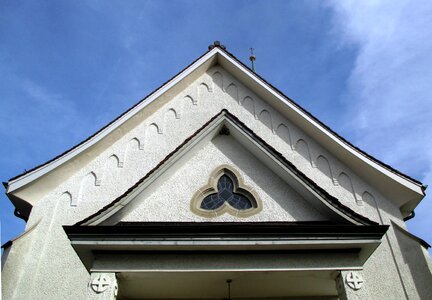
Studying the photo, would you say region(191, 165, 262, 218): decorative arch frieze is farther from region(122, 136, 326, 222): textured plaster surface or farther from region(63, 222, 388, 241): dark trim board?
region(63, 222, 388, 241): dark trim board

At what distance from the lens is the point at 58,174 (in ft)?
32.8

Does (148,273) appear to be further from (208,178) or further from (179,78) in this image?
(179,78)

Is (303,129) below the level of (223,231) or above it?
above

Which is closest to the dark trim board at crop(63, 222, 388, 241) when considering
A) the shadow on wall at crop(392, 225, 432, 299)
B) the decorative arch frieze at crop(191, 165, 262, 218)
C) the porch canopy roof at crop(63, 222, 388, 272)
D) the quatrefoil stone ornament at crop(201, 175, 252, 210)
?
the porch canopy roof at crop(63, 222, 388, 272)

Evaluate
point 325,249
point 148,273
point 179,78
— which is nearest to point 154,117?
point 179,78

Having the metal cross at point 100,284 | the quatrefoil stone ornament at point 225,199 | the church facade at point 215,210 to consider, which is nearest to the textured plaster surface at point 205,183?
the church facade at point 215,210

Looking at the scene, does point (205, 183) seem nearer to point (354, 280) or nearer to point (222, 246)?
point (222, 246)

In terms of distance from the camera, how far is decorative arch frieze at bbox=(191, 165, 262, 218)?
8195 millimetres

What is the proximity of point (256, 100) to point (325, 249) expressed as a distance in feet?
20.6

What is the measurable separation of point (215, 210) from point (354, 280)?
3.00 m

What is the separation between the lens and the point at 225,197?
8.70 m

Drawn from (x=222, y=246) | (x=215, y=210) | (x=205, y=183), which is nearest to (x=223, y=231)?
(x=222, y=246)

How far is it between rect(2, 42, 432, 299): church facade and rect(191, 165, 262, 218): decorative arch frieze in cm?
3

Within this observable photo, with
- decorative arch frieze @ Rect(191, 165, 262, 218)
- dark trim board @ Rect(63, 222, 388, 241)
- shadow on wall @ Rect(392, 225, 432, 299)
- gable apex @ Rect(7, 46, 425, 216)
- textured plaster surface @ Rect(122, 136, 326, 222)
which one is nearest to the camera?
dark trim board @ Rect(63, 222, 388, 241)
